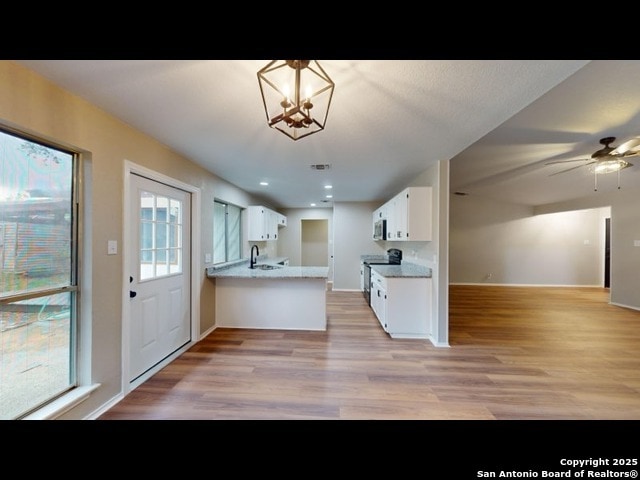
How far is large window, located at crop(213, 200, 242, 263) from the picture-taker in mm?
4051

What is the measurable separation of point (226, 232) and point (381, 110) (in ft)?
11.5

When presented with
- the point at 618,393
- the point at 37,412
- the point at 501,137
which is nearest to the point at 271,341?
the point at 37,412

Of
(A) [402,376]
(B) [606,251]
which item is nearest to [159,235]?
(A) [402,376]

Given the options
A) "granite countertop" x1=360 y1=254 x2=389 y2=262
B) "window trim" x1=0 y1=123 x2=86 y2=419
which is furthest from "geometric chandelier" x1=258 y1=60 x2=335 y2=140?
"granite countertop" x1=360 y1=254 x2=389 y2=262

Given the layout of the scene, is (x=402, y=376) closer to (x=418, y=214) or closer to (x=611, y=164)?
(x=418, y=214)

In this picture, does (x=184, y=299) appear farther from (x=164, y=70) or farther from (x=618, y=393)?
(x=618, y=393)

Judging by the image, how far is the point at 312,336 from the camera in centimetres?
345

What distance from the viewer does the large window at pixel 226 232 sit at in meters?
4.05

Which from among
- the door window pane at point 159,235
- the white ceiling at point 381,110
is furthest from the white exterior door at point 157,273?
the white ceiling at point 381,110

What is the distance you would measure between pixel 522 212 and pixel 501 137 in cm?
590

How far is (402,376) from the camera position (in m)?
2.40

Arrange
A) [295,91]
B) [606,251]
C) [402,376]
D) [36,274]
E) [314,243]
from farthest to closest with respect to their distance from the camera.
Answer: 1. [314,243]
2. [606,251]
3. [402,376]
4. [36,274]
5. [295,91]

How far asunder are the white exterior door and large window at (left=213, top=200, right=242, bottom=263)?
0.89 metres
